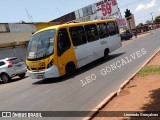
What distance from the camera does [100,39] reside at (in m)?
19.6

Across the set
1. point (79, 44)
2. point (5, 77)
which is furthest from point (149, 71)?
point (5, 77)

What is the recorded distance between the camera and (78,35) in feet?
55.6

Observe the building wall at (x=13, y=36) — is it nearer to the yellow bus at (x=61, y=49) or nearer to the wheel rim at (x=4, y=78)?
the wheel rim at (x=4, y=78)

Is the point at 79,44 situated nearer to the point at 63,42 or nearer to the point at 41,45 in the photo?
the point at 63,42

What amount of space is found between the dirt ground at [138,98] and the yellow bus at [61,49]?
4774mm

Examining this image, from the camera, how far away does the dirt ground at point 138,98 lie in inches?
292

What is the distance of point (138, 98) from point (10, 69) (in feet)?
42.5

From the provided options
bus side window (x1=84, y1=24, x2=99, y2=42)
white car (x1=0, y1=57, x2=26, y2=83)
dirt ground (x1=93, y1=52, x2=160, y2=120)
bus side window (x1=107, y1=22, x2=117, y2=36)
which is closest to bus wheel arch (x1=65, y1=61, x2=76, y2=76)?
bus side window (x1=84, y1=24, x2=99, y2=42)

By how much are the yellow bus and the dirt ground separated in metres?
4.77

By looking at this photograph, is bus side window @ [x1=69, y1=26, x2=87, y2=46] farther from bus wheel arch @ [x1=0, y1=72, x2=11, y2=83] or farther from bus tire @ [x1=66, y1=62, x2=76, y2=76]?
bus wheel arch @ [x1=0, y1=72, x2=11, y2=83]

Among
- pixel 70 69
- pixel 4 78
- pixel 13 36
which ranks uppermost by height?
pixel 13 36

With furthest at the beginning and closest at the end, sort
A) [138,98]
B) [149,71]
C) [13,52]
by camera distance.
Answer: [13,52] < [149,71] < [138,98]

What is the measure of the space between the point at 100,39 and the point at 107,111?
40.1ft

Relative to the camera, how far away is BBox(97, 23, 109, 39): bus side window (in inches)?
781
